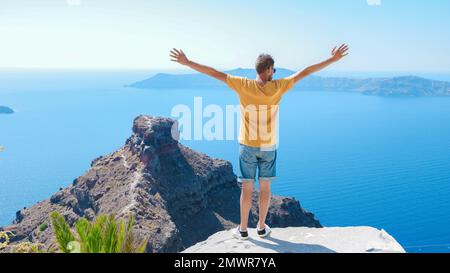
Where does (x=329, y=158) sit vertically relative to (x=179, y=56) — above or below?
below

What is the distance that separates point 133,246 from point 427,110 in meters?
199

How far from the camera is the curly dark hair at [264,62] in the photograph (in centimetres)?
470

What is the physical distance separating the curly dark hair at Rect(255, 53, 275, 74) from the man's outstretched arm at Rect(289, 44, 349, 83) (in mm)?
449

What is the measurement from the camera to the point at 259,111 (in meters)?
4.87

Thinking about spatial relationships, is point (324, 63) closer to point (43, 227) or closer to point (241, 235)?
point (241, 235)

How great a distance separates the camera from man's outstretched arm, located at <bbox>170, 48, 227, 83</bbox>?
4.79m

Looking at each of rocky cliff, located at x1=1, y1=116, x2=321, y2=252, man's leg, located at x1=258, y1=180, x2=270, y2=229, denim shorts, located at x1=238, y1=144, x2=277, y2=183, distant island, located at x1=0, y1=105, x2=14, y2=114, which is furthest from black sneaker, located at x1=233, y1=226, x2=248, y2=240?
distant island, located at x1=0, y1=105, x2=14, y2=114

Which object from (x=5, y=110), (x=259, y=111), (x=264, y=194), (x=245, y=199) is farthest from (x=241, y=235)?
(x=5, y=110)

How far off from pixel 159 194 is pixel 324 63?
48277mm

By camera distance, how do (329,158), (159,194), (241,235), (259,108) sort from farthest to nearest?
(329,158) → (159,194) → (241,235) → (259,108)

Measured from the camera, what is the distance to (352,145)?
12338 centimetres

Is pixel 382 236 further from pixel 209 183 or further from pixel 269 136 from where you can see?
pixel 209 183

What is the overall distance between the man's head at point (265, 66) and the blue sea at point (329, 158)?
54.8m

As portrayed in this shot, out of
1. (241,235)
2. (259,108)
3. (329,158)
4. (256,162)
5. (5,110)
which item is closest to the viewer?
(259,108)
